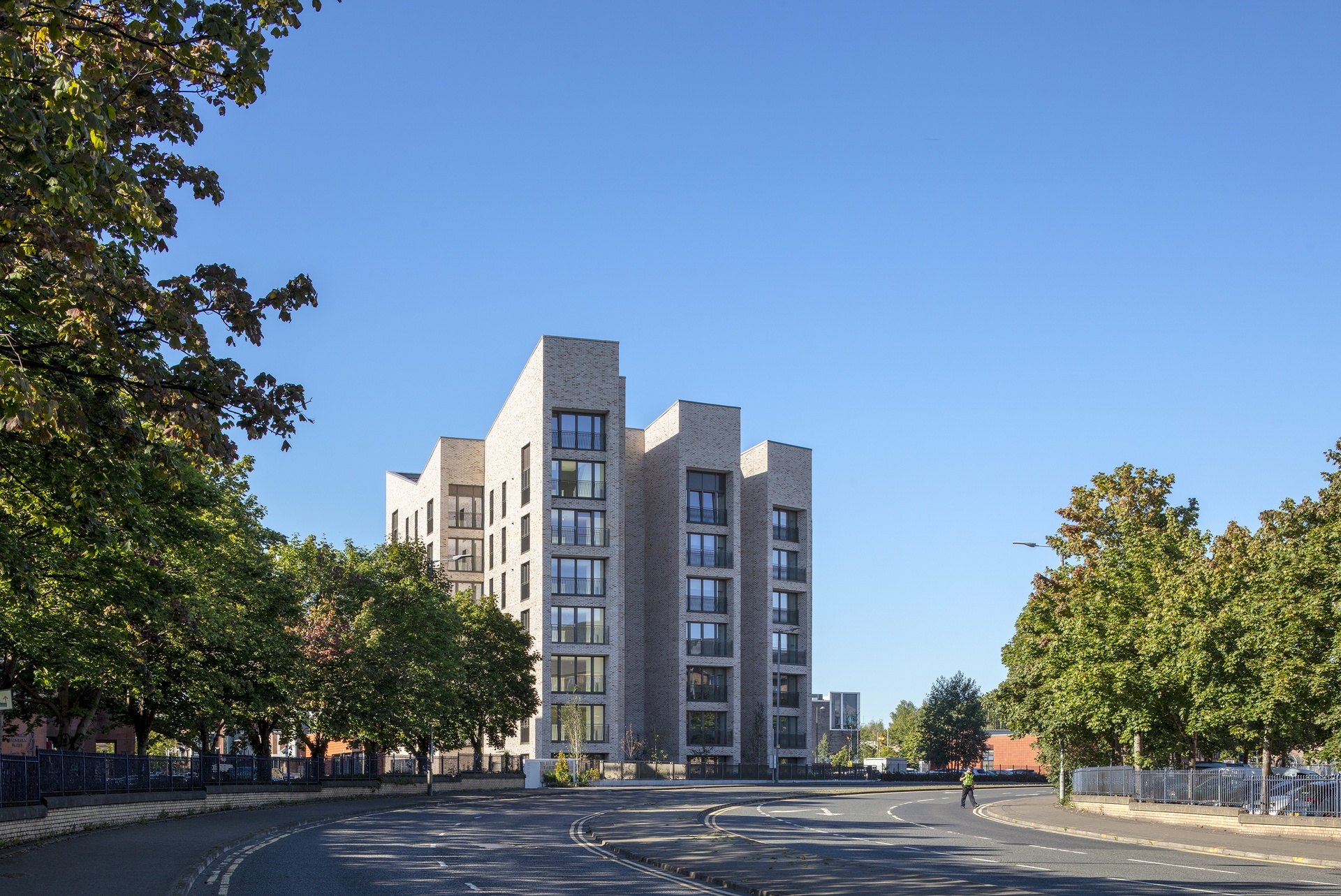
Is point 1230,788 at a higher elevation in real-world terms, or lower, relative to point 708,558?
lower

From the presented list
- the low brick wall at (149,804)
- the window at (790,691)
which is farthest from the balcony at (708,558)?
the low brick wall at (149,804)

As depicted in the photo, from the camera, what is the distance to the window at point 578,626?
81.2 m

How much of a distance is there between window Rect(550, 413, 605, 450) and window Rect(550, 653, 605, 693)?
13.2 m

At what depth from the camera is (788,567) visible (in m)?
93.4

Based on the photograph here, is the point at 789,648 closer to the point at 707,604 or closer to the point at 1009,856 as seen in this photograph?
the point at 707,604

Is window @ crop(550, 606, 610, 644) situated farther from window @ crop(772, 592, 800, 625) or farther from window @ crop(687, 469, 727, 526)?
window @ crop(772, 592, 800, 625)

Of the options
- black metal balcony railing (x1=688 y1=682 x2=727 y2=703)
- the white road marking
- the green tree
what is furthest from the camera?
the green tree

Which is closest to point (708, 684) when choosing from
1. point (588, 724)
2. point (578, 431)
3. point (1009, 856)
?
point (588, 724)

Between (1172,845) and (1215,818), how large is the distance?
874cm

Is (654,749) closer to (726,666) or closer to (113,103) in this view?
(726,666)

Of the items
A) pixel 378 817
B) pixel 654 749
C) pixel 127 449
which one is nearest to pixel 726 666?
pixel 654 749

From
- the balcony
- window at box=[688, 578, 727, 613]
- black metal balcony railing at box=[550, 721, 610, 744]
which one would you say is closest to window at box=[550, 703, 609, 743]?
black metal balcony railing at box=[550, 721, 610, 744]

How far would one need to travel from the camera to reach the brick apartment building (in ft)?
267

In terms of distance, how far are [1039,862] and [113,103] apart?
1869cm
